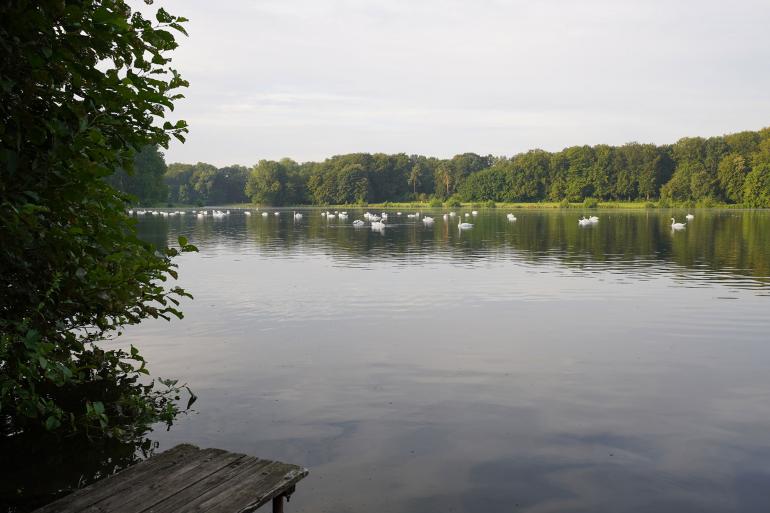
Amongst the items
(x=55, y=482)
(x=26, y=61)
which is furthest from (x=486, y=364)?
(x=26, y=61)

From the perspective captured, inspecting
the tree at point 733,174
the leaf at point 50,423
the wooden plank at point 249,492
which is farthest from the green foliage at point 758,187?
the leaf at point 50,423

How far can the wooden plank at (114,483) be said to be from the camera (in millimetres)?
5043

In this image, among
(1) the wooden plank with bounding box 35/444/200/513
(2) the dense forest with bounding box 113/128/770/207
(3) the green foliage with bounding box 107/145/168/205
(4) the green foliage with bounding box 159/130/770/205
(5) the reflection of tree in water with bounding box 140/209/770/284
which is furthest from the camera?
A: (4) the green foliage with bounding box 159/130/770/205

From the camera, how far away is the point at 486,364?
43.4 feet

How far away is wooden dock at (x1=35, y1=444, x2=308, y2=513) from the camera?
507 centimetres

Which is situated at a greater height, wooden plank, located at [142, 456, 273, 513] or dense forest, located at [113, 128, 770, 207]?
dense forest, located at [113, 128, 770, 207]

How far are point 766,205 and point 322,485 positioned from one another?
152268 mm

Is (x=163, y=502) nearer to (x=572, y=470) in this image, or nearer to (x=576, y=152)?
(x=572, y=470)

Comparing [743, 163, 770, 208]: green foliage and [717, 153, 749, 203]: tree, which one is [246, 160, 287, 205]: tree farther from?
[743, 163, 770, 208]: green foliage

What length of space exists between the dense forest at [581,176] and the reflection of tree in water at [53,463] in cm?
11245

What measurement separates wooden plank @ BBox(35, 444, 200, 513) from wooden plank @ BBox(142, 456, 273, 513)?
0.49 m

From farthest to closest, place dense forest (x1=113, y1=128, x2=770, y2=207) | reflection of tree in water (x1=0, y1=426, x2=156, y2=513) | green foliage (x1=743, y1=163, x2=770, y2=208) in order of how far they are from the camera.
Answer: dense forest (x1=113, y1=128, x2=770, y2=207)
green foliage (x1=743, y1=163, x2=770, y2=208)
reflection of tree in water (x1=0, y1=426, x2=156, y2=513)

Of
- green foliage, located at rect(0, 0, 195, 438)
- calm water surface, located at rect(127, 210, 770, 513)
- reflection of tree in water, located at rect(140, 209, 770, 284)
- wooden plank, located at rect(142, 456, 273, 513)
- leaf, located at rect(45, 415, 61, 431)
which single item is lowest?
calm water surface, located at rect(127, 210, 770, 513)

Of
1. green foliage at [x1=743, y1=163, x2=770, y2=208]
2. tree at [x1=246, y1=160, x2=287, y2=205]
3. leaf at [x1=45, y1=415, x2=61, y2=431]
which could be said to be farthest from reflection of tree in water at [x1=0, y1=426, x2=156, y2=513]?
tree at [x1=246, y1=160, x2=287, y2=205]
